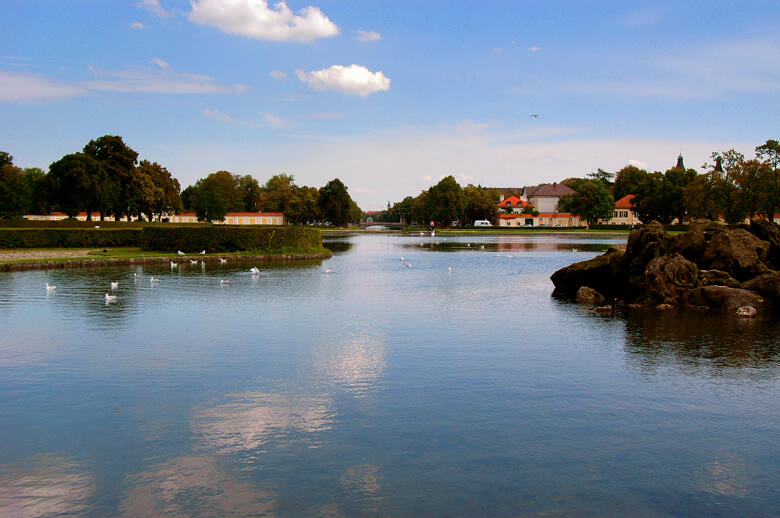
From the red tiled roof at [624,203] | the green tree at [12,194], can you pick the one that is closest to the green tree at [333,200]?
the red tiled roof at [624,203]

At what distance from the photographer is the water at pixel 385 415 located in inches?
326

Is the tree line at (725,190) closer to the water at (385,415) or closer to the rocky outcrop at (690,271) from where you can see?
the rocky outcrop at (690,271)

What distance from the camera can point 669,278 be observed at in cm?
2648

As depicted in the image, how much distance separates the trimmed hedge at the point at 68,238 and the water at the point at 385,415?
35343 millimetres

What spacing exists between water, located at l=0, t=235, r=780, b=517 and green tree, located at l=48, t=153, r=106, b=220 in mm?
61720

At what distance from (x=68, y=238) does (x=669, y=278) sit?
4987 centimetres

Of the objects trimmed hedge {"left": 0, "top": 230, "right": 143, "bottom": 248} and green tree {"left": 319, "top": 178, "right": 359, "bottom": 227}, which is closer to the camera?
trimmed hedge {"left": 0, "top": 230, "right": 143, "bottom": 248}

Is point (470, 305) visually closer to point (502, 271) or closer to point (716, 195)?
point (502, 271)

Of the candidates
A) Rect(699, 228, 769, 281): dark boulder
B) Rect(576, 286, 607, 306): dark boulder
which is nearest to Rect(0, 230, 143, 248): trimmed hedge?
Rect(576, 286, 607, 306): dark boulder

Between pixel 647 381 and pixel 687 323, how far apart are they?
902 cm

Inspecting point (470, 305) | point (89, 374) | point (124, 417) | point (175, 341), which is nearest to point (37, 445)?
point (124, 417)

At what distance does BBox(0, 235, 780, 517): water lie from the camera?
326 inches

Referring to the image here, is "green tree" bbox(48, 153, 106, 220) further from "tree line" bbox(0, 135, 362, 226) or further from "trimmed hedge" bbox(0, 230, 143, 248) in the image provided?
"trimmed hedge" bbox(0, 230, 143, 248)

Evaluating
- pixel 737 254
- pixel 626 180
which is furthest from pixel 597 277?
pixel 626 180
